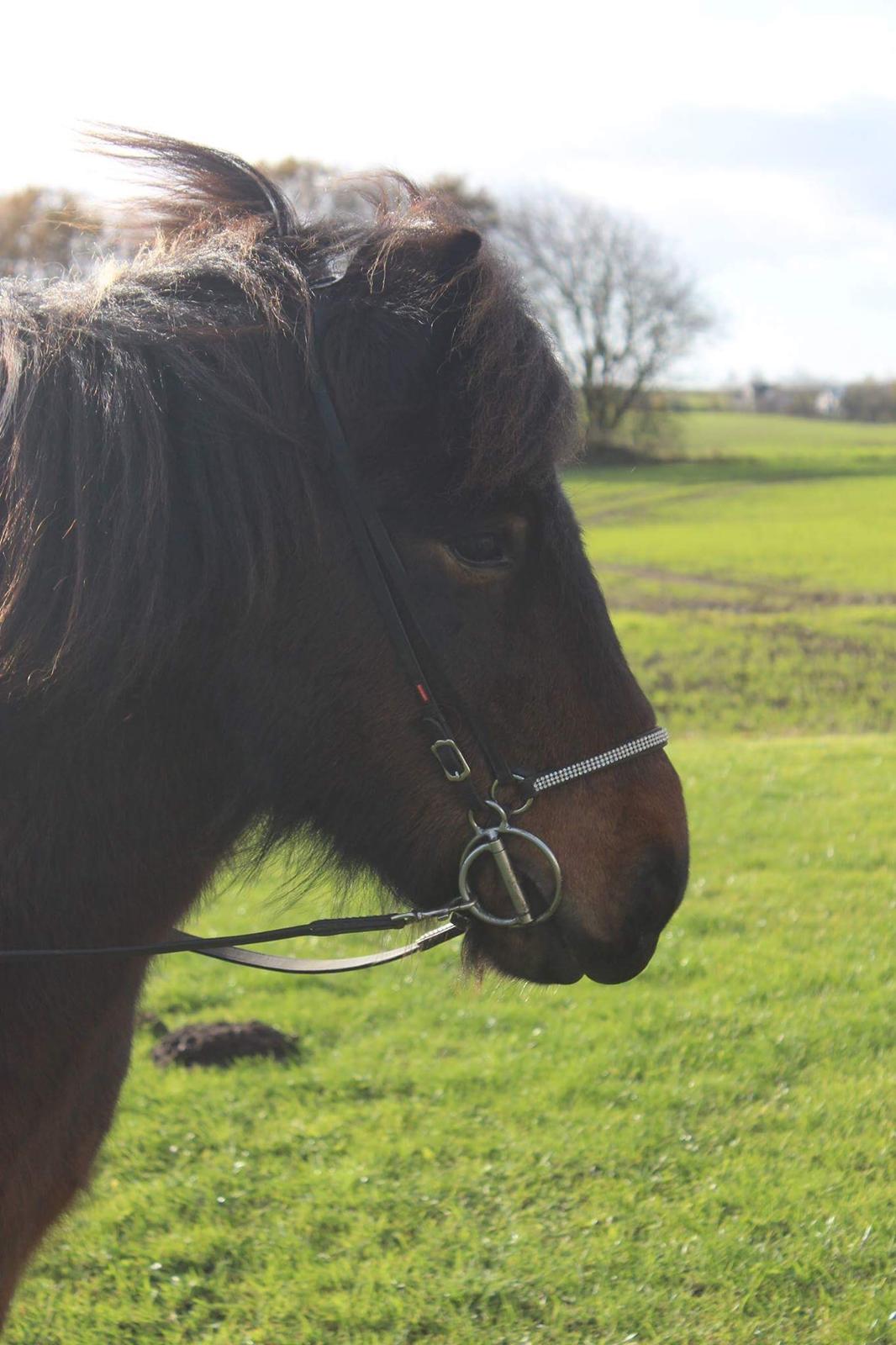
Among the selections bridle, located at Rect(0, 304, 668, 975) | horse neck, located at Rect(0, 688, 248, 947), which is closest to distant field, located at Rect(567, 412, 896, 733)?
bridle, located at Rect(0, 304, 668, 975)

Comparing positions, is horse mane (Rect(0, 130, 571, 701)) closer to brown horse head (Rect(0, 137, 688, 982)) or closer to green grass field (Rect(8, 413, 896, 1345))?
brown horse head (Rect(0, 137, 688, 982))

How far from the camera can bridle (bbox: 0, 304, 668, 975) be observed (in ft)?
6.06

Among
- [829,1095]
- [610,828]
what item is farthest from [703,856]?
[610,828]

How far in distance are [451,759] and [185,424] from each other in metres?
0.72

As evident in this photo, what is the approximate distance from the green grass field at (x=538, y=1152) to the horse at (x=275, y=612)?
49cm

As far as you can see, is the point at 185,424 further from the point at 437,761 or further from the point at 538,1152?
the point at 538,1152

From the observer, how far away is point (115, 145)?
88.3 inches

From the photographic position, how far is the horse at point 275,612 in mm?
1781

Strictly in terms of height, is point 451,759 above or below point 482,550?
below

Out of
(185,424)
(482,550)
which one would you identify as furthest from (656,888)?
(185,424)

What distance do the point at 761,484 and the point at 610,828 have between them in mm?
47508

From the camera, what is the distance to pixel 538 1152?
3930mm

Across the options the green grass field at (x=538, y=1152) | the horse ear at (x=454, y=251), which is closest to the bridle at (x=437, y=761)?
the horse ear at (x=454, y=251)

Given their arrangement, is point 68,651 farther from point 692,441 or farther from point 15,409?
point 692,441
